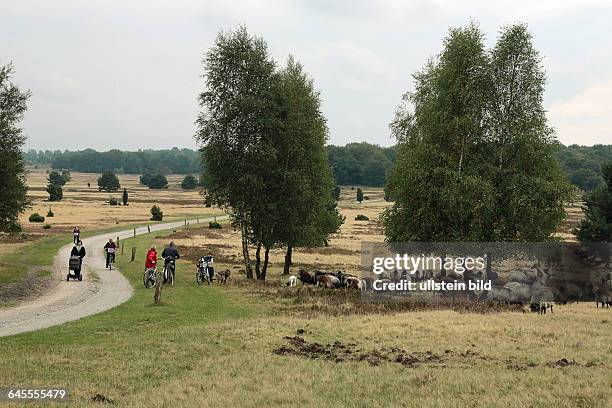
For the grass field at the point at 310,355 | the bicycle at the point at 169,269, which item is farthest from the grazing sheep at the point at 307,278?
the bicycle at the point at 169,269

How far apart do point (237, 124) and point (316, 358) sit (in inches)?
895

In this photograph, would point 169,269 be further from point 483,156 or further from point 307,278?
point 483,156

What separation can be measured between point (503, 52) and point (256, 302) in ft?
66.6

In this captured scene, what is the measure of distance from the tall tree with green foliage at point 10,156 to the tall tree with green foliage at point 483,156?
86.1 feet

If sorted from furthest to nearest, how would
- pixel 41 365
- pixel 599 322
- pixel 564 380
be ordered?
1. pixel 599 322
2. pixel 41 365
3. pixel 564 380

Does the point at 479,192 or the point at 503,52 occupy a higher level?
the point at 503,52

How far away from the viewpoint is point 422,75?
40.8 metres

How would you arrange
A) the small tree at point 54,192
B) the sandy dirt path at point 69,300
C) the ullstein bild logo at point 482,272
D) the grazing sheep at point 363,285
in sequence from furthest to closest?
the small tree at point 54,192
the grazing sheep at point 363,285
the ullstein bild logo at point 482,272
the sandy dirt path at point 69,300

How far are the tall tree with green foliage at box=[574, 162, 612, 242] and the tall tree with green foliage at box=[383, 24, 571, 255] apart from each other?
10.9 m

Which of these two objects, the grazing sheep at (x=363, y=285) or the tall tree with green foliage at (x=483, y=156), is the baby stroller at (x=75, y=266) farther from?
the tall tree with green foliage at (x=483, y=156)

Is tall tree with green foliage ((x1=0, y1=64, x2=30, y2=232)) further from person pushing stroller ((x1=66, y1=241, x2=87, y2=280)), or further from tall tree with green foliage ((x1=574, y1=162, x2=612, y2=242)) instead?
tall tree with green foliage ((x1=574, y1=162, x2=612, y2=242))

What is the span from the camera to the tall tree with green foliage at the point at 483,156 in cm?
3148

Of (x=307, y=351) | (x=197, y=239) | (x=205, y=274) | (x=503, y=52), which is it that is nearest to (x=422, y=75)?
(x=503, y=52)

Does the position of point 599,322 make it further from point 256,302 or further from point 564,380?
point 256,302
